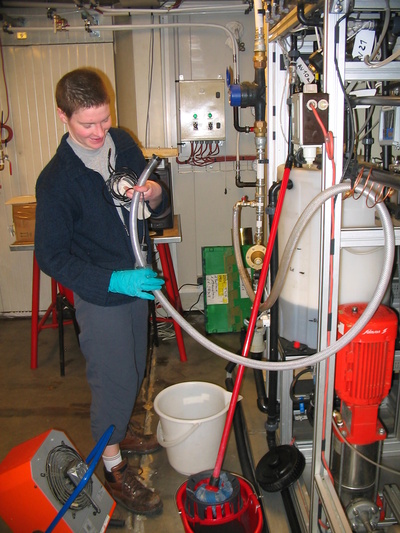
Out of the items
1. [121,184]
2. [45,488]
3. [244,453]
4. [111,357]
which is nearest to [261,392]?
[244,453]

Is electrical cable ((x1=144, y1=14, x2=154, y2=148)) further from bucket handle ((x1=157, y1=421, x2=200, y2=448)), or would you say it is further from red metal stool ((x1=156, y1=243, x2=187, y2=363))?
bucket handle ((x1=157, y1=421, x2=200, y2=448))

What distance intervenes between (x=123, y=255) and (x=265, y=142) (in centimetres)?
84

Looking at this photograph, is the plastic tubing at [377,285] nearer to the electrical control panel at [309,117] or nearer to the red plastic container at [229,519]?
the electrical control panel at [309,117]

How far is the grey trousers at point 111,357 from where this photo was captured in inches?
65.3

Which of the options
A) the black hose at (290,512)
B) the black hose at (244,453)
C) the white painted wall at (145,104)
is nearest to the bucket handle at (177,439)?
the black hose at (244,453)

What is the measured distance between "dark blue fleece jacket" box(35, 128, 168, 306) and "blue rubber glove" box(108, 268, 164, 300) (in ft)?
0.11

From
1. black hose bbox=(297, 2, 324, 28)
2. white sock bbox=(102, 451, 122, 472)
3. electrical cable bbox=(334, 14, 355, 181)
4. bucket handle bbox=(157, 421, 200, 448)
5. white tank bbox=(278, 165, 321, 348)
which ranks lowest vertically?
white sock bbox=(102, 451, 122, 472)

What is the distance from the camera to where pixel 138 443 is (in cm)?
214

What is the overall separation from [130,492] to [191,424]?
14.5 inches

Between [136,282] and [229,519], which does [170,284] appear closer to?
[136,282]

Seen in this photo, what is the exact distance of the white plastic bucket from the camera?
183 cm

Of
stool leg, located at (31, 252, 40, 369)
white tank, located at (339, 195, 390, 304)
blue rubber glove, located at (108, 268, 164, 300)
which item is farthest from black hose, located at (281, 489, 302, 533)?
stool leg, located at (31, 252, 40, 369)

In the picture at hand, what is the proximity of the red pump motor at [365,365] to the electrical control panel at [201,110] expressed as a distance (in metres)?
2.09

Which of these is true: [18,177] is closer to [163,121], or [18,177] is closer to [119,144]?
[163,121]
